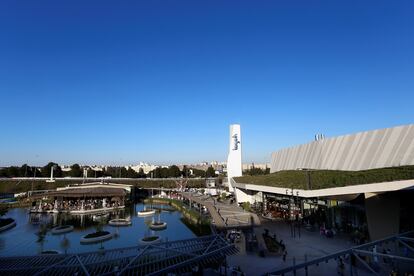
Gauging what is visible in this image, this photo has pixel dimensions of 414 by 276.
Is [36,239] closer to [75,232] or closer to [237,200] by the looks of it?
[75,232]

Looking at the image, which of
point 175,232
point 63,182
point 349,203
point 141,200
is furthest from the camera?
point 63,182

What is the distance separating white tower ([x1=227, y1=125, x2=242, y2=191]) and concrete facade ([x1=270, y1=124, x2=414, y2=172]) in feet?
59.1

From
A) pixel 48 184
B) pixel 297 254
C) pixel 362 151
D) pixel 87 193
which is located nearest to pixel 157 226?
pixel 297 254

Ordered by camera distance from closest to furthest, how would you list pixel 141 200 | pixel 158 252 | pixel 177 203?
1. pixel 158 252
2. pixel 177 203
3. pixel 141 200

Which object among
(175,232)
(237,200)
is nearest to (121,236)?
(175,232)

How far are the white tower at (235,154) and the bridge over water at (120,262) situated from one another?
50253 mm

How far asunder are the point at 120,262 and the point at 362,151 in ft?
91.1

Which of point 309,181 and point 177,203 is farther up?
point 309,181

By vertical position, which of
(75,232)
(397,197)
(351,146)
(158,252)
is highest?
(351,146)

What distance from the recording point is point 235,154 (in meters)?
64.8

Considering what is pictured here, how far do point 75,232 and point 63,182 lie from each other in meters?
56.5

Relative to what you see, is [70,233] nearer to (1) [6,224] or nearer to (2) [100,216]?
(1) [6,224]

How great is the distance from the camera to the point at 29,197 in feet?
222

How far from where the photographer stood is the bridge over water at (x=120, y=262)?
37.5 ft
